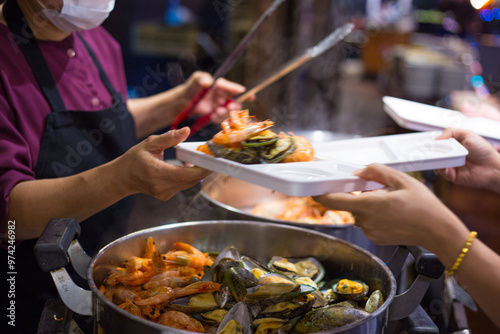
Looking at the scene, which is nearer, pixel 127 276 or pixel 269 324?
pixel 269 324

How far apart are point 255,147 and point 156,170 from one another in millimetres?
243

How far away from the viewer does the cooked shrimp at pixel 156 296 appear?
101cm

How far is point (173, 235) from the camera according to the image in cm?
126

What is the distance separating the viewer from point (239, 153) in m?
1.07

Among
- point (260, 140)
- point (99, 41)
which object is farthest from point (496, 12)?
point (260, 140)

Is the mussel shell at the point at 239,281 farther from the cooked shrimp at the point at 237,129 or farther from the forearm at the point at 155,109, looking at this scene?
the forearm at the point at 155,109

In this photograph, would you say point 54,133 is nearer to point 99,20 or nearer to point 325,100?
point 99,20

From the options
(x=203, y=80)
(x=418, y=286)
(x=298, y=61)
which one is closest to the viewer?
(x=418, y=286)

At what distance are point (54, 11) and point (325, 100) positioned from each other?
274 cm

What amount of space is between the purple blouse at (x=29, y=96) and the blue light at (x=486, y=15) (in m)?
9.68

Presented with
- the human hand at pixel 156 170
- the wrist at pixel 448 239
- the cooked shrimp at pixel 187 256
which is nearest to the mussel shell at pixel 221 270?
the cooked shrimp at pixel 187 256

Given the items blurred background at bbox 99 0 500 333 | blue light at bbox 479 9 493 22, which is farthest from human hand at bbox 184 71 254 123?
blue light at bbox 479 9 493 22

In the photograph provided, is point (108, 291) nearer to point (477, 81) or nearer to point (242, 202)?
point (242, 202)
